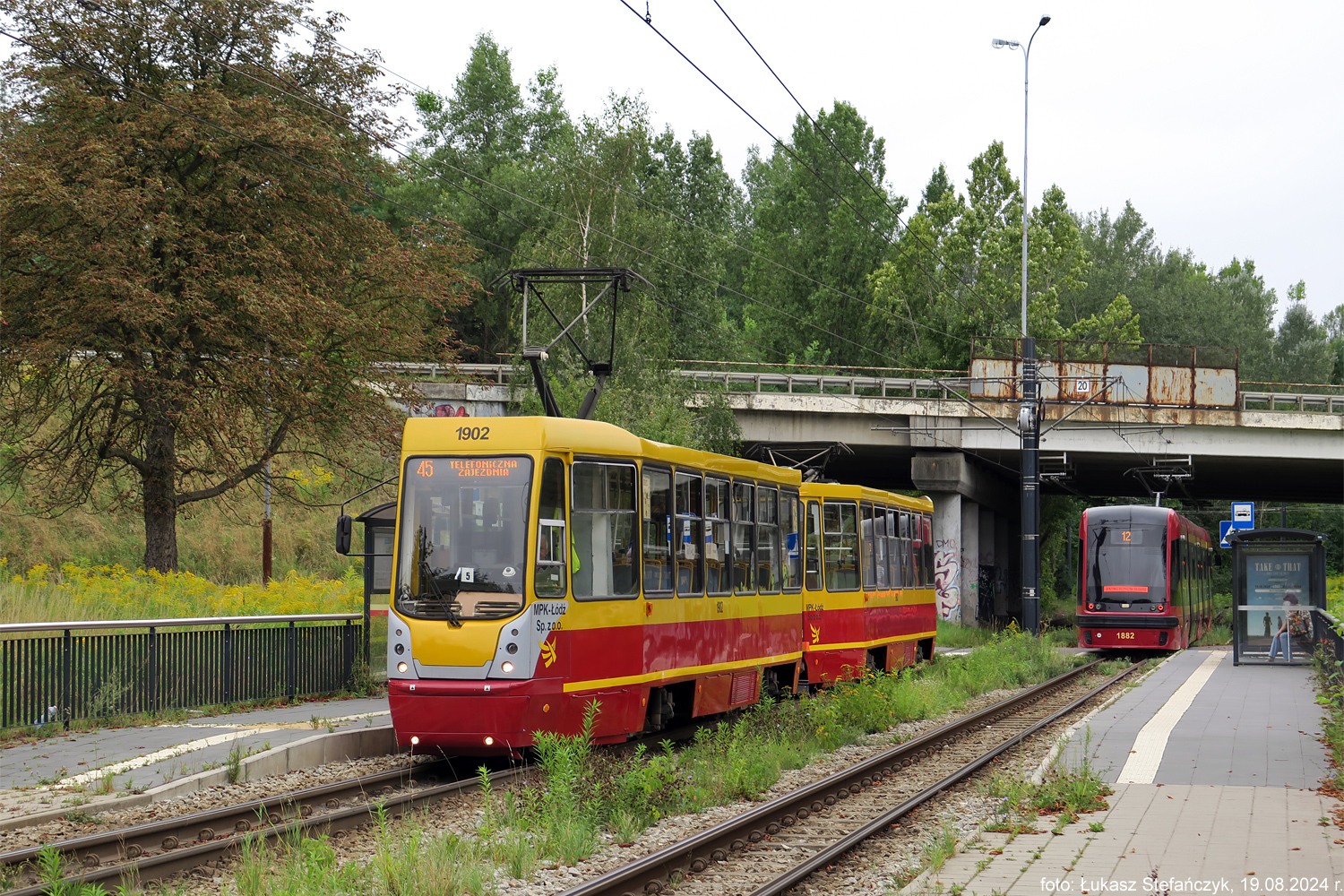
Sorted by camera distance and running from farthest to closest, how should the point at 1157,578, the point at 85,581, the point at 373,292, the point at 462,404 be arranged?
the point at 462,404, the point at 1157,578, the point at 373,292, the point at 85,581

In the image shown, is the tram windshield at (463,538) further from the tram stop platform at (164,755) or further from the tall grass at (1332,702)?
the tall grass at (1332,702)

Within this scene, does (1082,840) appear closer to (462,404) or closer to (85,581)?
(85,581)

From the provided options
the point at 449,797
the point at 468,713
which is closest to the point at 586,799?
the point at 449,797

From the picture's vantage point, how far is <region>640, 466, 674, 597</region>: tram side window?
13211 millimetres

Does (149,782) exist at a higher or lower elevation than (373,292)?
lower

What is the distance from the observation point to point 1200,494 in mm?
56500

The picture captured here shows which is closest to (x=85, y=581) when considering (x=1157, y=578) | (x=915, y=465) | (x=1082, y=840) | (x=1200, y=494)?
(x=1082, y=840)

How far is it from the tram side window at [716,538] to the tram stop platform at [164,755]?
12.3 feet

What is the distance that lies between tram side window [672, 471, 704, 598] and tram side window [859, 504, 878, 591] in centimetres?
602

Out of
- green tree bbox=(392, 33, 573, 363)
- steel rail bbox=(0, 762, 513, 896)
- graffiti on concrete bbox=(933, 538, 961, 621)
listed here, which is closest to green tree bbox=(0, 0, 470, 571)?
steel rail bbox=(0, 762, 513, 896)

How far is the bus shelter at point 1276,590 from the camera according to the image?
78.1 ft

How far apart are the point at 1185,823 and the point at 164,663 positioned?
35.8 feet

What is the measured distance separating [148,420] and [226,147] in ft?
16.4

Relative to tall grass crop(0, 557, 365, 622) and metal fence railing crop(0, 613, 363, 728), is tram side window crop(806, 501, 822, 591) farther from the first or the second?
tall grass crop(0, 557, 365, 622)
